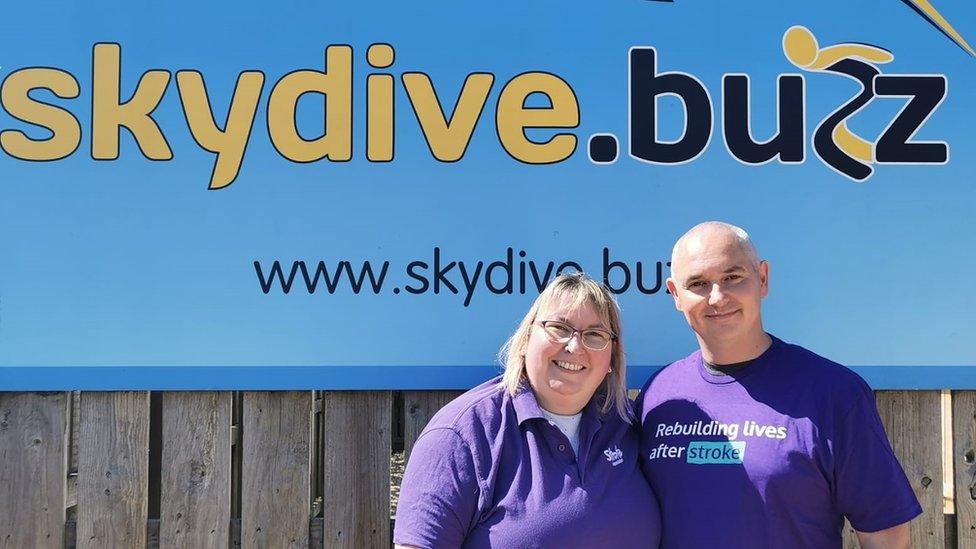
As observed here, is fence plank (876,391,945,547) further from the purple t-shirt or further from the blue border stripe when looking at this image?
the purple t-shirt

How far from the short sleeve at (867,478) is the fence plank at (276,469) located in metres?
1.74

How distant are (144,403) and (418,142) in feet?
4.35

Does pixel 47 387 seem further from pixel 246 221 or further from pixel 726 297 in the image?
pixel 726 297

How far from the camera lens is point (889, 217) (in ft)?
9.17

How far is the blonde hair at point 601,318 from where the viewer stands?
2016 millimetres

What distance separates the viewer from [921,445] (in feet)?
9.18

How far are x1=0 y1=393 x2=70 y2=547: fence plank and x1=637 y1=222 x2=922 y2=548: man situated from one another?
207 cm

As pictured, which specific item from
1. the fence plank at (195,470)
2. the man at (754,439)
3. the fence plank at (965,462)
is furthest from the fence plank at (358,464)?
the fence plank at (965,462)

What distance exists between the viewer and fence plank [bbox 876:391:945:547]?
2789mm

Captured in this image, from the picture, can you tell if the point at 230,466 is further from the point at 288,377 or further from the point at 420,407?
the point at 420,407

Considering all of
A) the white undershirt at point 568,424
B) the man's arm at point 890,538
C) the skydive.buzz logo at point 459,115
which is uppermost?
the skydive.buzz logo at point 459,115

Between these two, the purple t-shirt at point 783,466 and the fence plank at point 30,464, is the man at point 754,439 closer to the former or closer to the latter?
the purple t-shirt at point 783,466

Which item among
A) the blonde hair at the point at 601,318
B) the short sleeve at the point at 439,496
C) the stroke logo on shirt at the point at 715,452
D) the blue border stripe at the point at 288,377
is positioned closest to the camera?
the short sleeve at the point at 439,496

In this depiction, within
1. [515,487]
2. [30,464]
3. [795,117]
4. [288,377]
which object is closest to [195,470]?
[288,377]
